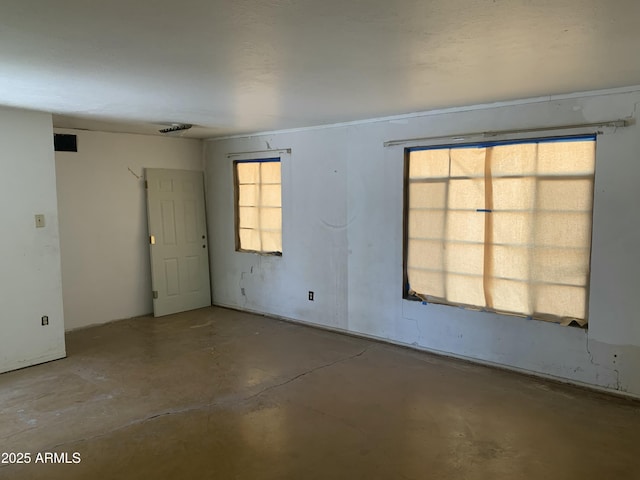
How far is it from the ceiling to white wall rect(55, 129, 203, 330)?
1395 millimetres

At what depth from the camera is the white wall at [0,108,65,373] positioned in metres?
4.09

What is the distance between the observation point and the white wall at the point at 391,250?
11.4 ft

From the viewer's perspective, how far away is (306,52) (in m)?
2.47

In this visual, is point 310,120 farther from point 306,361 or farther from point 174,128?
point 306,361

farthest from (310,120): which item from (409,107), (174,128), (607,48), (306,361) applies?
(607,48)

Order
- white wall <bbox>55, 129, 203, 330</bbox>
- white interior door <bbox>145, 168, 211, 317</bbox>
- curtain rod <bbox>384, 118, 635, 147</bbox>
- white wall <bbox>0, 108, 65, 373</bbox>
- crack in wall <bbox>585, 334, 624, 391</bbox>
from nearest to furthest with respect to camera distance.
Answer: curtain rod <bbox>384, 118, 635, 147</bbox>
crack in wall <bbox>585, 334, 624, 391</bbox>
white wall <bbox>0, 108, 65, 373</bbox>
white wall <bbox>55, 129, 203, 330</bbox>
white interior door <bbox>145, 168, 211, 317</bbox>

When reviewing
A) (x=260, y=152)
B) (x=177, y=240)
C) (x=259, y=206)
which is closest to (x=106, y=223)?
(x=177, y=240)

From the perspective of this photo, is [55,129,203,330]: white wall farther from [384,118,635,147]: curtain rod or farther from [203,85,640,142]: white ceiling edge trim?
[384,118,635,147]: curtain rod

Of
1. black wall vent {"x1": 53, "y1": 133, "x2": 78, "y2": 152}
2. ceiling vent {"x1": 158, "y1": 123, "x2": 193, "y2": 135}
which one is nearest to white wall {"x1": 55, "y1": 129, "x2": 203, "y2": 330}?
black wall vent {"x1": 53, "y1": 133, "x2": 78, "y2": 152}

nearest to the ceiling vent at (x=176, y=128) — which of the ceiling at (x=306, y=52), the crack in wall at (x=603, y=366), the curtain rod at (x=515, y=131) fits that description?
the ceiling at (x=306, y=52)

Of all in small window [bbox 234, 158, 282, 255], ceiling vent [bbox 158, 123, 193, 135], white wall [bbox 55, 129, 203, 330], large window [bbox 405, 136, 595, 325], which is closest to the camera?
large window [bbox 405, 136, 595, 325]

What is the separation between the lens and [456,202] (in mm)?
4250

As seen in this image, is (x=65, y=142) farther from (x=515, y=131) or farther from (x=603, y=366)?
(x=603, y=366)

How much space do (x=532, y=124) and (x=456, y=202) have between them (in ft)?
2.95
